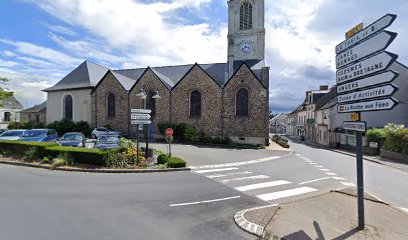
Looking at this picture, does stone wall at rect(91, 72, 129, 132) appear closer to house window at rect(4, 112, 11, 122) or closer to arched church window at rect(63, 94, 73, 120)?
arched church window at rect(63, 94, 73, 120)

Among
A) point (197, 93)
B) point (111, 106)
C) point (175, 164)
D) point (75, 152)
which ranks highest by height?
point (197, 93)

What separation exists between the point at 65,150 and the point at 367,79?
12639 mm

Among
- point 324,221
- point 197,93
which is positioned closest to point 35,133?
point 197,93

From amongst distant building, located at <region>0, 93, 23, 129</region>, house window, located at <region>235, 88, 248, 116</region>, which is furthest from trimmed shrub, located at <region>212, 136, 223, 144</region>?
distant building, located at <region>0, 93, 23, 129</region>

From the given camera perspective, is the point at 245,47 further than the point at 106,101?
Yes

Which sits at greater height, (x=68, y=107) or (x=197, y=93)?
(x=197, y=93)

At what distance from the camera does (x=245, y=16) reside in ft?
116

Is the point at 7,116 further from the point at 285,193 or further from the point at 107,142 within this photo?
the point at 285,193

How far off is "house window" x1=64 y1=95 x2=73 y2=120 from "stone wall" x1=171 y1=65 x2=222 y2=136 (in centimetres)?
1722

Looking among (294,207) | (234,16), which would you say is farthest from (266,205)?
(234,16)

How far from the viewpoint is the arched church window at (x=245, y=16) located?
116 feet

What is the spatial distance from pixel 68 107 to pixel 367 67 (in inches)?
1569

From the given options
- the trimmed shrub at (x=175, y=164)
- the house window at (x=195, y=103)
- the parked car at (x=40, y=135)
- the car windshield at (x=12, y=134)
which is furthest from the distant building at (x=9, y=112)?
the trimmed shrub at (x=175, y=164)

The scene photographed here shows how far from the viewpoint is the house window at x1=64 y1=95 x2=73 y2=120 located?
36544 mm
